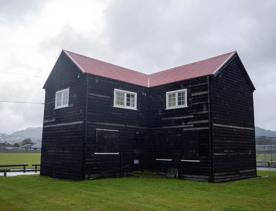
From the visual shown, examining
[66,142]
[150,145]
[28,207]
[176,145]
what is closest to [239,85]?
[176,145]

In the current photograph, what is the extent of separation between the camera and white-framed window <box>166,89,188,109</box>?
18484 mm

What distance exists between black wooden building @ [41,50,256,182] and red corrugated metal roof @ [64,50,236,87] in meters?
0.12

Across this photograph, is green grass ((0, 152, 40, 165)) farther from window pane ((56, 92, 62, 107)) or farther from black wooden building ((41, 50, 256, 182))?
window pane ((56, 92, 62, 107))

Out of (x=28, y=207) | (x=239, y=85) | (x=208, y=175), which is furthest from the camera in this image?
(x=239, y=85)

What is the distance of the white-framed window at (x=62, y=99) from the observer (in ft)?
62.8

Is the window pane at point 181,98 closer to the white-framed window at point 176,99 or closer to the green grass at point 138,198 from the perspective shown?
the white-framed window at point 176,99

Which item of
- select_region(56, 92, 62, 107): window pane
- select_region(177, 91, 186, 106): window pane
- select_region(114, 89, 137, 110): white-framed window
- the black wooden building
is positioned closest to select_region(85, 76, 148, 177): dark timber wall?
the black wooden building

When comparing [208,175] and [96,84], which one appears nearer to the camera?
[208,175]

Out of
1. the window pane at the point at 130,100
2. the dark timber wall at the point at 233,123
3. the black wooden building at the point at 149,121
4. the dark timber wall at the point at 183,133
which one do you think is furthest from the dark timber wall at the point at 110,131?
the dark timber wall at the point at 233,123

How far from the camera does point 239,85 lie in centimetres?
1969

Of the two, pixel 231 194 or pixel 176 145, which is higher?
pixel 176 145

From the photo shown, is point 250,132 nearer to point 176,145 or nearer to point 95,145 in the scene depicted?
point 176,145

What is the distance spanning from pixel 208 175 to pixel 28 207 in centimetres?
1035

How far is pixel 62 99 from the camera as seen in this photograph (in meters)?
19.7
